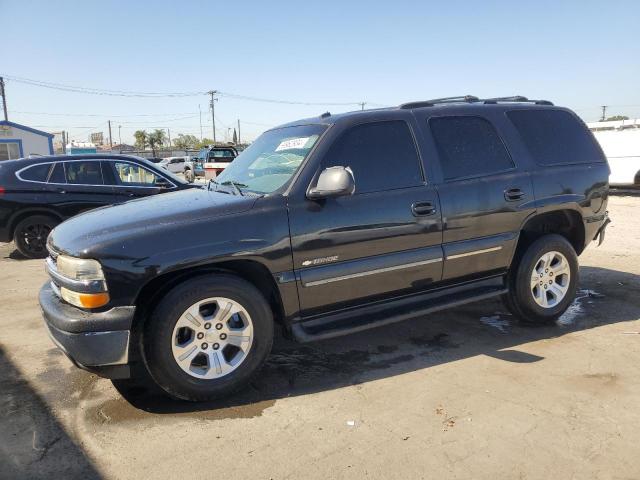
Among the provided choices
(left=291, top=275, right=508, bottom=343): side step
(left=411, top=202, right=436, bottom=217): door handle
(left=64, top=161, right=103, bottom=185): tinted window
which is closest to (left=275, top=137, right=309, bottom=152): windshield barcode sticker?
(left=411, top=202, right=436, bottom=217): door handle

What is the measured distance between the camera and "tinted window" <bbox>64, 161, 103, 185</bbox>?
8258 millimetres

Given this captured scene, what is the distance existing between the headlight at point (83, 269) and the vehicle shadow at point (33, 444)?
3.02 feet

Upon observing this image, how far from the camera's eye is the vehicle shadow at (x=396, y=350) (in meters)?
3.38

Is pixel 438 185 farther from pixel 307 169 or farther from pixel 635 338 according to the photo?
pixel 635 338

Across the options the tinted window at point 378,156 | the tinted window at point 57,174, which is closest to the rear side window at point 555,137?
the tinted window at point 378,156

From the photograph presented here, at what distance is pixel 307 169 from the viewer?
358 cm

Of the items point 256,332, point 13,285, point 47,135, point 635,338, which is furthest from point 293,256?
point 47,135

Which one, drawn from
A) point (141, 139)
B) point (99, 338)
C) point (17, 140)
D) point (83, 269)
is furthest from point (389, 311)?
point (141, 139)

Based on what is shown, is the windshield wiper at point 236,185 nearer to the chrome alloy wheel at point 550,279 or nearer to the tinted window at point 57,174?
the chrome alloy wheel at point 550,279

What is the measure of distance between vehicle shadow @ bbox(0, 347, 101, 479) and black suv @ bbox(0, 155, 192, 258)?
4.93 m

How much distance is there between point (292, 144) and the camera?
399 cm

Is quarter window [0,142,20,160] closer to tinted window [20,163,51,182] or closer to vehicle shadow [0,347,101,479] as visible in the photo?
tinted window [20,163,51,182]

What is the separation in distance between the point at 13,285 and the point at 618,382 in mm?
6776

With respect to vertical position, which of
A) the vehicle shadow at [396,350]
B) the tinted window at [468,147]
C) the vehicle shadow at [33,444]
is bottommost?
the vehicle shadow at [396,350]
